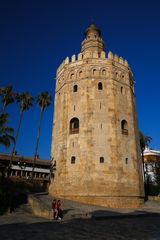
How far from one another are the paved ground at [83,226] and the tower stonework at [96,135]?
12.7 feet

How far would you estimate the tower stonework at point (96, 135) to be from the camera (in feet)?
71.9

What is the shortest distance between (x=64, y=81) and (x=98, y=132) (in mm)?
8075

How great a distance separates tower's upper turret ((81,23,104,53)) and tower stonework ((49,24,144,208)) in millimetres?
4048

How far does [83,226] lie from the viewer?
441 inches

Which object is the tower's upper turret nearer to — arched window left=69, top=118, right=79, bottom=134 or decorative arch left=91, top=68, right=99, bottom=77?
decorative arch left=91, top=68, right=99, bottom=77

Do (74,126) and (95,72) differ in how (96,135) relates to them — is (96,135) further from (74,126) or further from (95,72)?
(95,72)

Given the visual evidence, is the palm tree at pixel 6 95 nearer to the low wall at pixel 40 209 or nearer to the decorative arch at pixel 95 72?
the decorative arch at pixel 95 72

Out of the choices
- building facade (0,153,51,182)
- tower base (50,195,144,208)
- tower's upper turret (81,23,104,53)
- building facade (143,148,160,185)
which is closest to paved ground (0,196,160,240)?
tower base (50,195,144,208)

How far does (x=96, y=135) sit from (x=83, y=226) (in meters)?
12.8

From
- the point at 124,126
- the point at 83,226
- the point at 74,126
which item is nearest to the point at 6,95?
the point at 74,126

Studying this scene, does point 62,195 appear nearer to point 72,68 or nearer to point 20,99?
point 72,68

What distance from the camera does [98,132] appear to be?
2347cm

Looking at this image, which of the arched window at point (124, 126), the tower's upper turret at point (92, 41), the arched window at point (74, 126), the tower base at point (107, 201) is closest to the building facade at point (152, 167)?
the arched window at point (124, 126)

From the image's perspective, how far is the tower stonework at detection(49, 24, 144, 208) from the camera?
21.9m
